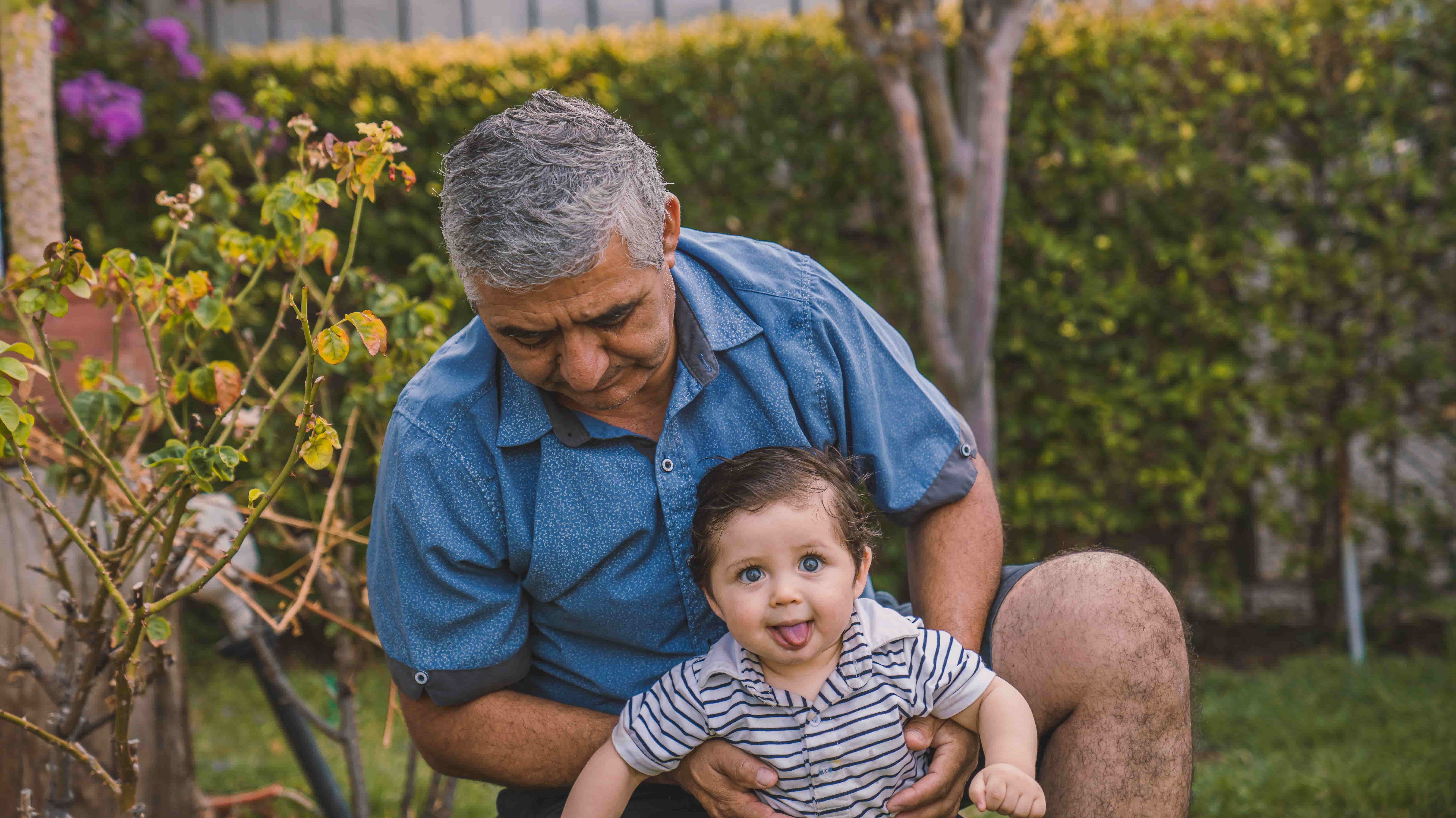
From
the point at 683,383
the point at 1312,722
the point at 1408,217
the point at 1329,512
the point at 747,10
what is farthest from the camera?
the point at 747,10

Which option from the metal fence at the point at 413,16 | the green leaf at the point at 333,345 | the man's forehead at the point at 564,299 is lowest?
the green leaf at the point at 333,345

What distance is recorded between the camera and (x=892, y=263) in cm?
455

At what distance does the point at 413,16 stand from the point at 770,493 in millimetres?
5436

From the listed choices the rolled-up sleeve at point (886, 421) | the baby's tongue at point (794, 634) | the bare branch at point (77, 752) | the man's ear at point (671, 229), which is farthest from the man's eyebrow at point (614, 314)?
the bare branch at point (77, 752)

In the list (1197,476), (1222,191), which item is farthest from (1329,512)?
(1222,191)

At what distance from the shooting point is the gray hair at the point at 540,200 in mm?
1669

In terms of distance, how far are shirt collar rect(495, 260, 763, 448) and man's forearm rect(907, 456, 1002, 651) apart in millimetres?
485

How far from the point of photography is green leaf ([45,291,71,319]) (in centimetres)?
173

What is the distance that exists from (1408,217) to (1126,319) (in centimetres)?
103

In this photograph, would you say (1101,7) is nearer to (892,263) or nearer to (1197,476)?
(892,263)

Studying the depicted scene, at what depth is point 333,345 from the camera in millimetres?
1628

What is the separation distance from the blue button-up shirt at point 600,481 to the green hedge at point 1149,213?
243cm

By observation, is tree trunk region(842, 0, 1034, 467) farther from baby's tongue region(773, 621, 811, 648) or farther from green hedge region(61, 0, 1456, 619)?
baby's tongue region(773, 621, 811, 648)

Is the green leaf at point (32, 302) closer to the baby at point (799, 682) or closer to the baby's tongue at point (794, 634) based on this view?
the baby at point (799, 682)
